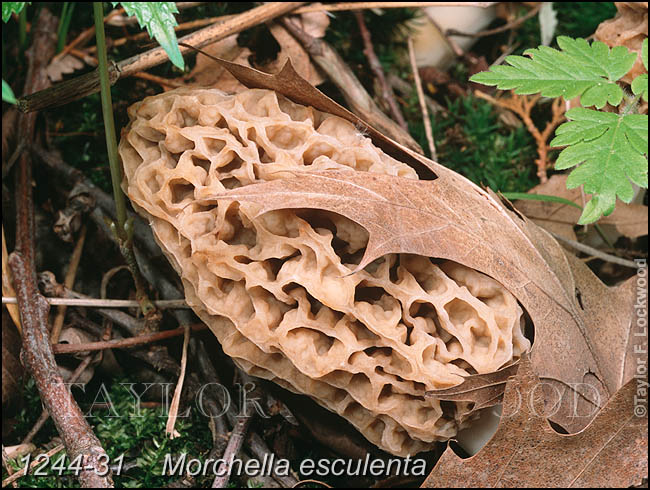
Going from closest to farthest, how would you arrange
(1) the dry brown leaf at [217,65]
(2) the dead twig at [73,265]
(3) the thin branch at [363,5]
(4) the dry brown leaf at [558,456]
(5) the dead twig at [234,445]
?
(4) the dry brown leaf at [558,456] → (5) the dead twig at [234,445] → (2) the dead twig at [73,265] → (1) the dry brown leaf at [217,65] → (3) the thin branch at [363,5]

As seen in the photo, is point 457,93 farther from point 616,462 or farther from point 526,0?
point 616,462

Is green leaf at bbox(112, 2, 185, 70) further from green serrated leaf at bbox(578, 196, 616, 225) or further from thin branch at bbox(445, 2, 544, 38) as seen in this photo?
thin branch at bbox(445, 2, 544, 38)

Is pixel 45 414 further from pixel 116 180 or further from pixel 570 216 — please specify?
pixel 570 216

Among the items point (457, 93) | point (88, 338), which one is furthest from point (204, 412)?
point (457, 93)

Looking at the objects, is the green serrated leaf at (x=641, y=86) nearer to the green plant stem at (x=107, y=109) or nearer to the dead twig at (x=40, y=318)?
A: the green plant stem at (x=107, y=109)

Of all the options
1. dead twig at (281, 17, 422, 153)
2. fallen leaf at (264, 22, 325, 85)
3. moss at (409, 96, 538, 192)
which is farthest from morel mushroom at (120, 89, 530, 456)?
moss at (409, 96, 538, 192)

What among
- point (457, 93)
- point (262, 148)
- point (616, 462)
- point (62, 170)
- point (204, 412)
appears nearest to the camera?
point (616, 462)

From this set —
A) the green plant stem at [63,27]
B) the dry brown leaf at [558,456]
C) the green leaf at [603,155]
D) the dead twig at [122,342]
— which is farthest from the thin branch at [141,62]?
the dry brown leaf at [558,456]
